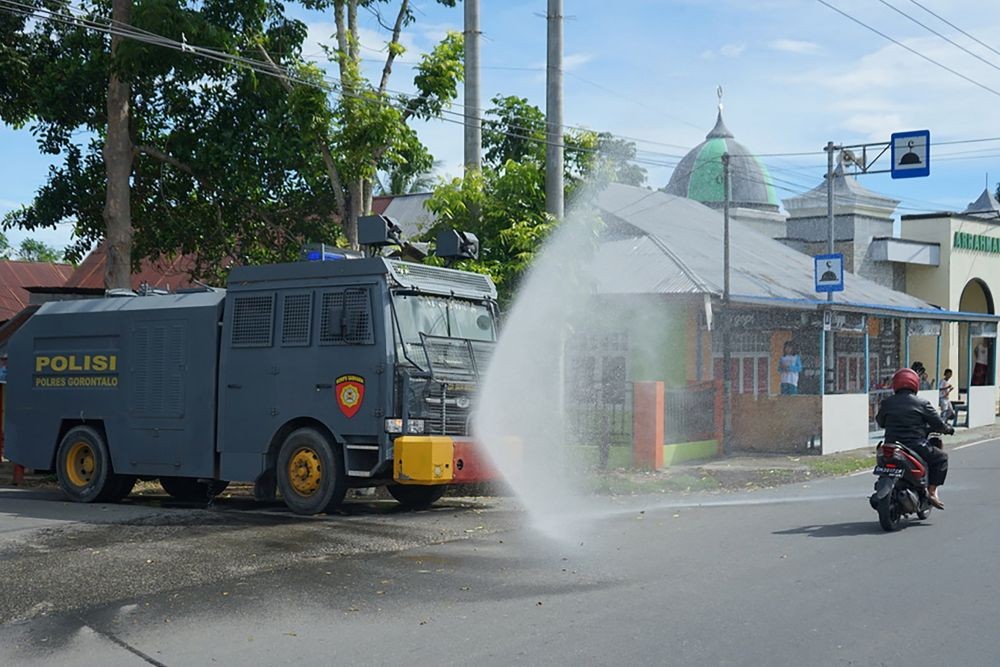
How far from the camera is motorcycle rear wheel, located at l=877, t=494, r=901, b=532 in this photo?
36.6 feet

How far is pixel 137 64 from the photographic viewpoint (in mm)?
17547

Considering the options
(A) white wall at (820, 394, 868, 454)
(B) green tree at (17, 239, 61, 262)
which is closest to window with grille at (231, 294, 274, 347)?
(A) white wall at (820, 394, 868, 454)

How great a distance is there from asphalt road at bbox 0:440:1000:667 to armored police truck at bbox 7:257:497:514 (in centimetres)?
77

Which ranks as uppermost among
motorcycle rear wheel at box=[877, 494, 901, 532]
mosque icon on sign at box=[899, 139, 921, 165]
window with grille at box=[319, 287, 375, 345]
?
mosque icon on sign at box=[899, 139, 921, 165]

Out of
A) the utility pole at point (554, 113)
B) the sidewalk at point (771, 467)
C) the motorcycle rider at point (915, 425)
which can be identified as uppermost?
the utility pole at point (554, 113)

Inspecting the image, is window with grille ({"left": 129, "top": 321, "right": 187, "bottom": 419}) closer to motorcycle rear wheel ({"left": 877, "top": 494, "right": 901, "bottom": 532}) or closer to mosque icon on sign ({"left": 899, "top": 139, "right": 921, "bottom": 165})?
motorcycle rear wheel ({"left": 877, "top": 494, "right": 901, "bottom": 532})

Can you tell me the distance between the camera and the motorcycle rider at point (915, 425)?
462 inches

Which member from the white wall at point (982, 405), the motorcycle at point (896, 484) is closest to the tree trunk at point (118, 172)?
the motorcycle at point (896, 484)

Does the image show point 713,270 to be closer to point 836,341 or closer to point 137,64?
point 836,341

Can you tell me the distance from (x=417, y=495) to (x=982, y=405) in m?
24.3

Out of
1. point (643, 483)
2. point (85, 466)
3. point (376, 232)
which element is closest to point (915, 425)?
point (643, 483)

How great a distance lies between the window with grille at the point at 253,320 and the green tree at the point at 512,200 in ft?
14.5

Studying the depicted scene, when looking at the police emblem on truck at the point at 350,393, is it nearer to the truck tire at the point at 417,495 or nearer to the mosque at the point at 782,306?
the truck tire at the point at 417,495

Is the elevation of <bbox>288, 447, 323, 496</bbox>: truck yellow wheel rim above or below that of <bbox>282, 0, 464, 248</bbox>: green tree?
below
